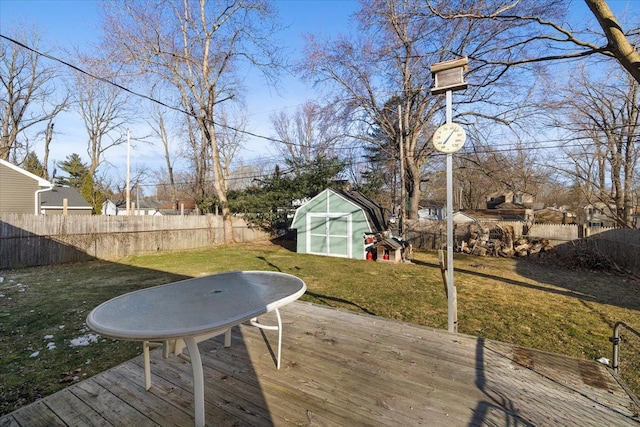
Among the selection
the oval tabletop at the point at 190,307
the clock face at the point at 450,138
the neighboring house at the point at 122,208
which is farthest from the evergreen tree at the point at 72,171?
the clock face at the point at 450,138

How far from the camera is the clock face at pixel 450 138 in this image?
3.13 metres

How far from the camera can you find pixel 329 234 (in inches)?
474

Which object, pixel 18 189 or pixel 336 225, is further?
pixel 18 189

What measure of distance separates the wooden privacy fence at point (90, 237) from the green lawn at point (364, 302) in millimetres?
740

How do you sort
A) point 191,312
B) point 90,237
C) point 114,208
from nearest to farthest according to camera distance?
point 191,312, point 90,237, point 114,208

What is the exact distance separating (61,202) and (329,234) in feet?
60.7

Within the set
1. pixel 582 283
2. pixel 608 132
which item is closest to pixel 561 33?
pixel 582 283

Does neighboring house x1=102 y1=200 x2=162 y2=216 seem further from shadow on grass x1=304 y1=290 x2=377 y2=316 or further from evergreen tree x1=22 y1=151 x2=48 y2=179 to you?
shadow on grass x1=304 y1=290 x2=377 y2=316

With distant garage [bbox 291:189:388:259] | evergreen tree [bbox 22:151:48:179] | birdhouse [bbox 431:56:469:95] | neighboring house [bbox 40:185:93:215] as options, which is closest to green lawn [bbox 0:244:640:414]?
distant garage [bbox 291:189:388:259]

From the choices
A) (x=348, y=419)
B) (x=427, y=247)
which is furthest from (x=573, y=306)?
(x=427, y=247)

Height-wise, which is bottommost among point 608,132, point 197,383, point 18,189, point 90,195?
point 197,383

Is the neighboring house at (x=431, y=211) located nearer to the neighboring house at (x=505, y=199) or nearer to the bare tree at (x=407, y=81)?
the neighboring house at (x=505, y=199)

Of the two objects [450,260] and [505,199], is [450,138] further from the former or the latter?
[505,199]

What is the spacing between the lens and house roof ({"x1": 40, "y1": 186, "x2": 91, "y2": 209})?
18.4 meters
